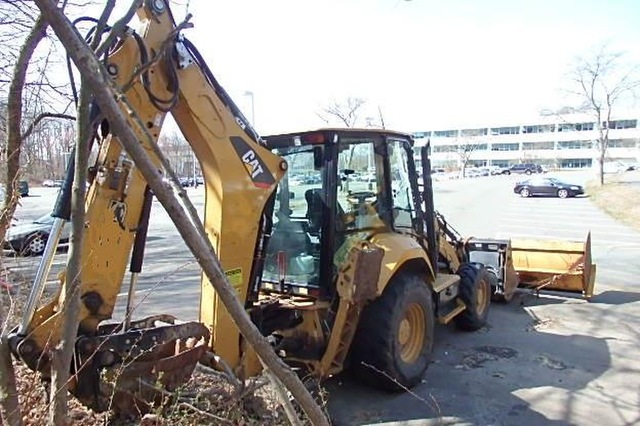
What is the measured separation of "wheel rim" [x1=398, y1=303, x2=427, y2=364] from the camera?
542 cm

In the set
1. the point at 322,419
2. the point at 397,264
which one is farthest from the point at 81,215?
the point at 397,264

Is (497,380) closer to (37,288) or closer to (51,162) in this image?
(37,288)

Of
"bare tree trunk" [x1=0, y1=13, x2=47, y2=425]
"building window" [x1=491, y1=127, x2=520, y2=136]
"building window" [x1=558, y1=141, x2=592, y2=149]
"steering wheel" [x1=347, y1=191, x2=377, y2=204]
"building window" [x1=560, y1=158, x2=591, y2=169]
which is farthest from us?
"building window" [x1=491, y1=127, x2=520, y2=136]

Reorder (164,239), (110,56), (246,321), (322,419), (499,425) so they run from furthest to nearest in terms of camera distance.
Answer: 1. (164,239)
2. (499,425)
3. (110,56)
4. (322,419)
5. (246,321)

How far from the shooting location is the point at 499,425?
447 centimetres

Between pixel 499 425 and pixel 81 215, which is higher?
pixel 81 215

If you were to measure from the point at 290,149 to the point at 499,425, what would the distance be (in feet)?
10.2

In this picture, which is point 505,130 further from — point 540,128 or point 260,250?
point 260,250

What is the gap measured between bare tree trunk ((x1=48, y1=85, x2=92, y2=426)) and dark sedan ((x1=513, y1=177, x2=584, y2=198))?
36692 mm

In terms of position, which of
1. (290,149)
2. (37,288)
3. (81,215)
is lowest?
(37,288)

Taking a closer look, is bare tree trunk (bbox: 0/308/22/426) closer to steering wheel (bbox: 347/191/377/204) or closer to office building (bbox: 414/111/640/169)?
steering wheel (bbox: 347/191/377/204)

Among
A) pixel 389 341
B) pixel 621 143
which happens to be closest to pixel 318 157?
pixel 389 341

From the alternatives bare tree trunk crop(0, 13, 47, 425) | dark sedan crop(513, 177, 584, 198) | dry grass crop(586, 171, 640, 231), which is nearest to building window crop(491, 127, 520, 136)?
dry grass crop(586, 171, 640, 231)

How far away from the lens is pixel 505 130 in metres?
108
